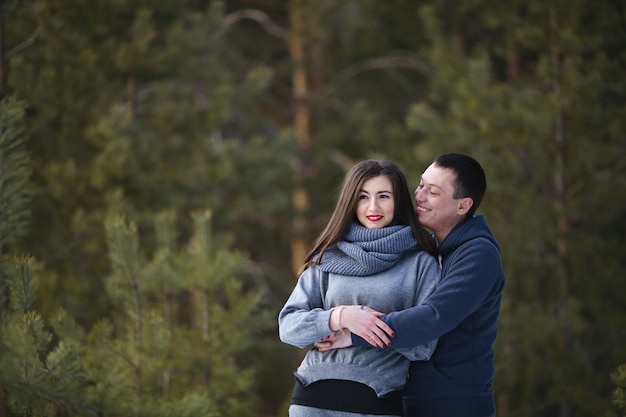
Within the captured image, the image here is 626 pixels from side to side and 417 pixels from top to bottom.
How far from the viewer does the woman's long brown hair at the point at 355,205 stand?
2729 millimetres

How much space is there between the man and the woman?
0.23 feet

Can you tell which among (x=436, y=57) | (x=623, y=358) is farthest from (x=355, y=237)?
(x=436, y=57)

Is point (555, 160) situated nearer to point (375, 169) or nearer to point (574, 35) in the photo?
point (574, 35)

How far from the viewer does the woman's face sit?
8.89 feet

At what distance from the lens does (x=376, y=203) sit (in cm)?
272

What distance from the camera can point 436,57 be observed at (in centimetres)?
705

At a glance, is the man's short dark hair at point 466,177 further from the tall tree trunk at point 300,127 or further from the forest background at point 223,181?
the tall tree trunk at point 300,127

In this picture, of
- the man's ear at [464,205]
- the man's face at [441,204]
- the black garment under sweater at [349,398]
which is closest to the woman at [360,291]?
the black garment under sweater at [349,398]

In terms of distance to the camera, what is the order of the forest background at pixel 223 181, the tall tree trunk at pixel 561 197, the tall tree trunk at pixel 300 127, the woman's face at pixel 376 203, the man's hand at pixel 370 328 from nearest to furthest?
the man's hand at pixel 370 328 → the woman's face at pixel 376 203 → the forest background at pixel 223 181 → the tall tree trunk at pixel 561 197 → the tall tree trunk at pixel 300 127

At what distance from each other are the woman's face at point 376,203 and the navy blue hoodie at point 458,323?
0.89 ft

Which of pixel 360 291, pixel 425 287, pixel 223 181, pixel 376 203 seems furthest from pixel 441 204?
pixel 223 181

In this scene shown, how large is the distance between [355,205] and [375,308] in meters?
0.41

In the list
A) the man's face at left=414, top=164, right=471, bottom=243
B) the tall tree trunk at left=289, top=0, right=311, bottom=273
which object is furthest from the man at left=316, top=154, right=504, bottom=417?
the tall tree trunk at left=289, top=0, right=311, bottom=273

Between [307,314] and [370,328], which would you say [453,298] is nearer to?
[370,328]
